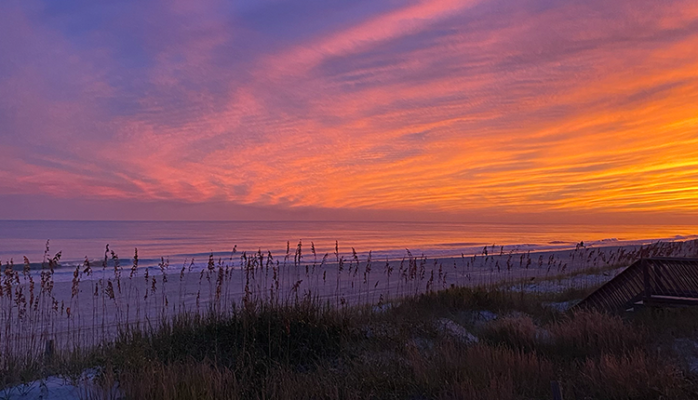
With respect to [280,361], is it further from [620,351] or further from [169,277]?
[169,277]

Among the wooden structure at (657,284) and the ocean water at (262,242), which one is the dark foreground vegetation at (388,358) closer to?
the wooden structure at (657,284)

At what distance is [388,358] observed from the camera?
644cm

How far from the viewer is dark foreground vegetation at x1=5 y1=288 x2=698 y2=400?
5.07 metres

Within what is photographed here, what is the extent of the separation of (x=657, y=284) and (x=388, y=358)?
5.75m

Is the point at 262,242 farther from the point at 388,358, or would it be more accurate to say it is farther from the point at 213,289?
the point at 388,358

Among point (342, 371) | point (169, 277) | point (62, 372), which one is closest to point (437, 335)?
point (342, 371)

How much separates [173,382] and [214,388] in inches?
15.6

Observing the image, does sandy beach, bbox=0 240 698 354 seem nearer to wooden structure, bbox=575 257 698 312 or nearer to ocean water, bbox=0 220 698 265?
ocean water, bbox=0 220 698 265

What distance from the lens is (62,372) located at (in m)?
5.91

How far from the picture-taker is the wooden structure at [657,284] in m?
8.80

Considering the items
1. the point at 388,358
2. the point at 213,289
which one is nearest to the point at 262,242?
the point at 213,289

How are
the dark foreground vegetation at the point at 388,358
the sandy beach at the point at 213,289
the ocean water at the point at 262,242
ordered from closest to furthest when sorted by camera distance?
the dark foreground vegetation at the point at 388,358, the sandy beach at the point at 213,289, the ocean water at the point at 262,242

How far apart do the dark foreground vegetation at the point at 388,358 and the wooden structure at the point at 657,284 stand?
346mm

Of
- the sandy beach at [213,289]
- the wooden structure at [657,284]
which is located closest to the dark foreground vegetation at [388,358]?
the wooden structure at [657,284]
